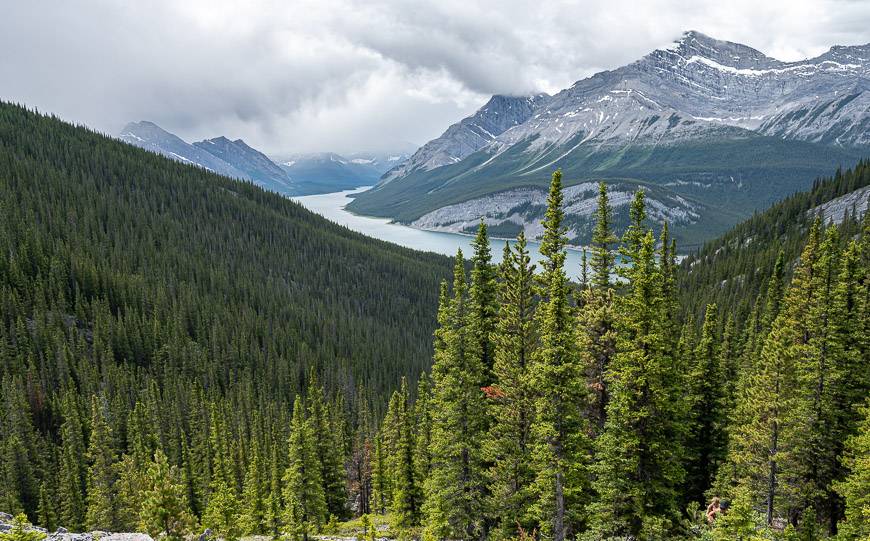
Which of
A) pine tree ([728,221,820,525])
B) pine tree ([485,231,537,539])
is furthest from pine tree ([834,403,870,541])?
pine tree ([485,231,537,539])

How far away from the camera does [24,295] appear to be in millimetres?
113188

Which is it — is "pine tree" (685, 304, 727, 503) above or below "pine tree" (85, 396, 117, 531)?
above

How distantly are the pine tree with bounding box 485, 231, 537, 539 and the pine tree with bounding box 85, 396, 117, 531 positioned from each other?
43.3m

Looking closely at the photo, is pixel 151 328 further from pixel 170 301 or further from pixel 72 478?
pixel 72 478

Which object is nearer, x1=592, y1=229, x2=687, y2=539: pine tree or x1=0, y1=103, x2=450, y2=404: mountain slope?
x1=592, y1=229, x2=687, y2=539: pine tree

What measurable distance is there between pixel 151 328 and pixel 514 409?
4700 inches

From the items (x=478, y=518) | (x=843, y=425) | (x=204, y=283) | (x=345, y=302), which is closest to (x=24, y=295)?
(x=204, y=283)

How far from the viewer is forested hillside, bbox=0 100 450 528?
71438 millimetres

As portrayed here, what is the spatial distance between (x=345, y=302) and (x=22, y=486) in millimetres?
117726

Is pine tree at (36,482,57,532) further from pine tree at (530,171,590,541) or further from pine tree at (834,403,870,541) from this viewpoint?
pine tree at (834,403,870,541)

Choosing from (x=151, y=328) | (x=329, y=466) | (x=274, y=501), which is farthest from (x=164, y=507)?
(x=151, y=328)

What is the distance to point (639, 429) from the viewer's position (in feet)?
71.6

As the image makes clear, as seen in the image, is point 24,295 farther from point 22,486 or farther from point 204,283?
point 22,486

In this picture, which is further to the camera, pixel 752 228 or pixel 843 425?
pixel 752 228
